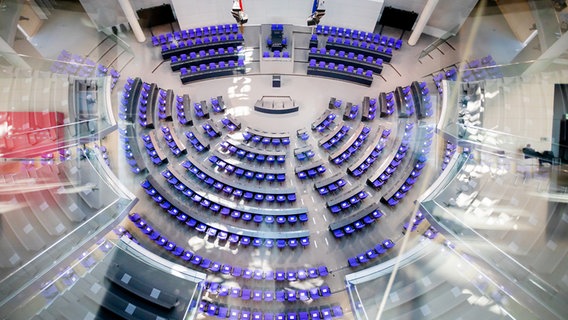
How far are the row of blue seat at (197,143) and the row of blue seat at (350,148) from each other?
6341 mm

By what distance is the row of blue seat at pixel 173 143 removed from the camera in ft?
67.4

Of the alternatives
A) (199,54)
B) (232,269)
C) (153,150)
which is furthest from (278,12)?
(232,269)

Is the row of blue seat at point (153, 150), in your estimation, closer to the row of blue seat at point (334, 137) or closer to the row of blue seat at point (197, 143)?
the row of blue seat at point (197, 143)

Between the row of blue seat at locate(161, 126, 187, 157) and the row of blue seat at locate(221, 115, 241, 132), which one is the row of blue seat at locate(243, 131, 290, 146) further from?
the row of blue seat at locate(161, 126, 187, 157)

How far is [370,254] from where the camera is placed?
1753 centimetres

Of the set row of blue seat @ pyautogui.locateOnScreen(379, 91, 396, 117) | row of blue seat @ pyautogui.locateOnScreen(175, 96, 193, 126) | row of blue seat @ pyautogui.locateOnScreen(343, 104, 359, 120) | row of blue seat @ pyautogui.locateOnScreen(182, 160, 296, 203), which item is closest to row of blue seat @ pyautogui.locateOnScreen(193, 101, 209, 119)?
row of blue seat @ pyautogui.locateOnScreen(175, 96, 193, 126)

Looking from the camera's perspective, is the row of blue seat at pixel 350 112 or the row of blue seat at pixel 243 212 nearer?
the row of blue seat at pixel 243 212

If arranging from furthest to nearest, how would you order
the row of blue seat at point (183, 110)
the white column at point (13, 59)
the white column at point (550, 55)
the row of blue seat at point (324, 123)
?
the row of blue seat at point (324, 123), the row of blue seat at point (183, 110), the white column at point (13, 59), the white column at point (550, 55)

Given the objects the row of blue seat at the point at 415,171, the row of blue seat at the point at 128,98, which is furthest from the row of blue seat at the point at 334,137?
the row of blue seat at the point at 128,98

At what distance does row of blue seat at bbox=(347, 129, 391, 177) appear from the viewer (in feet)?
66.2

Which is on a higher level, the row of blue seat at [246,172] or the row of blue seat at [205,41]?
the row of blue seat at [205,41]

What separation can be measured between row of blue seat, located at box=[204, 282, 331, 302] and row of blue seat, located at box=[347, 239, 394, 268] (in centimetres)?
162

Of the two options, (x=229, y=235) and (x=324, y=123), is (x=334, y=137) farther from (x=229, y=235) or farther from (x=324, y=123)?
(x=229, y=235)

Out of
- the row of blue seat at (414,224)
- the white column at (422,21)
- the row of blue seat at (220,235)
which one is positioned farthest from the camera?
the white column at (422,21)
